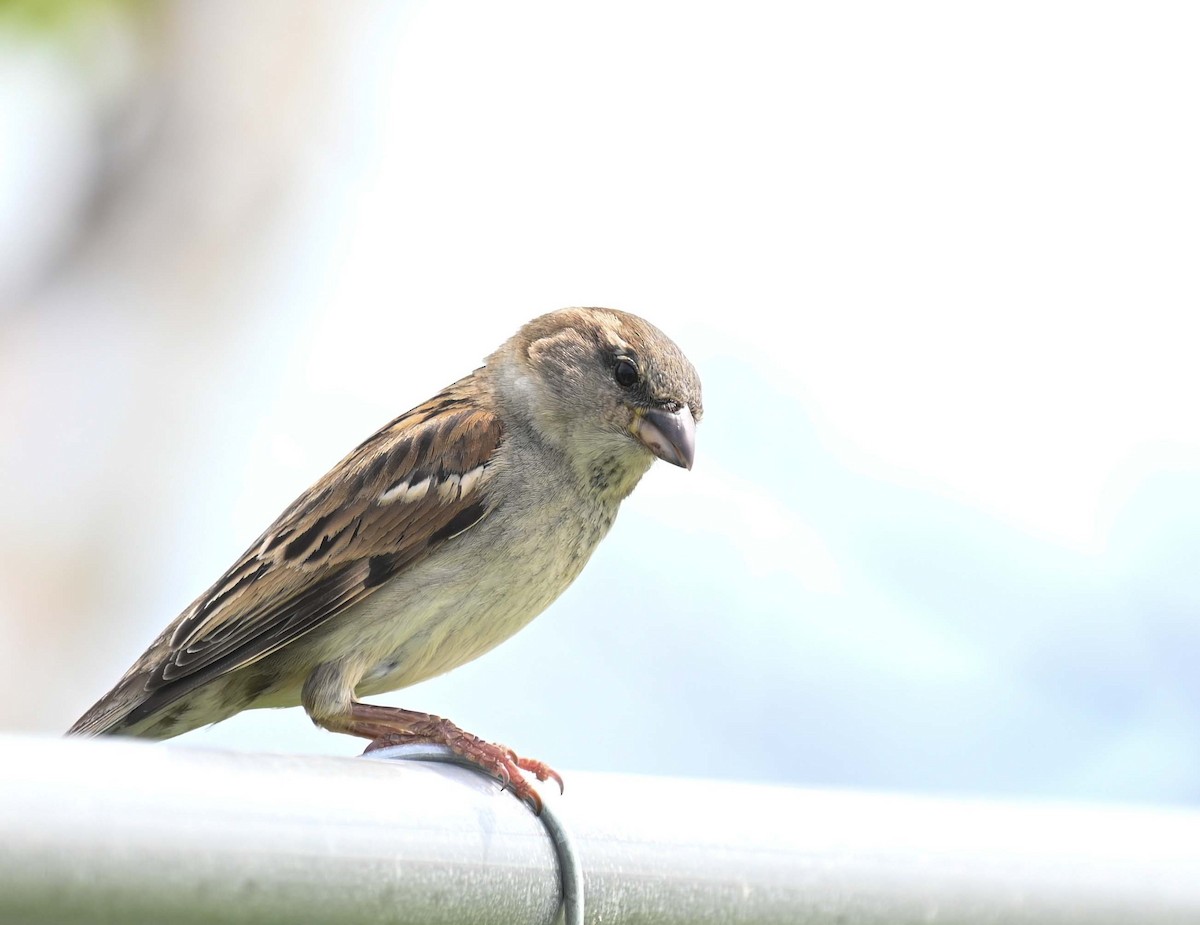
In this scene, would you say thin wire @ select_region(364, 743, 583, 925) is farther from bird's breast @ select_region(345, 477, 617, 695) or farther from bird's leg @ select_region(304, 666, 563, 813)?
bird's breast @ select_region(345, 477, 617, 695)

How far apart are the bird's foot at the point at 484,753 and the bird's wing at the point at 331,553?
277 mm

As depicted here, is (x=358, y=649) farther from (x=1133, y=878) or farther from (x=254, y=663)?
(x=1133, y=878)

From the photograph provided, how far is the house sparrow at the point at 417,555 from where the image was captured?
8.56ft

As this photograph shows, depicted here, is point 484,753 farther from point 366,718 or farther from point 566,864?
point 566,864

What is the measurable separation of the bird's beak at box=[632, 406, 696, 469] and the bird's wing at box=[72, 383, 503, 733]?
285 millimetres

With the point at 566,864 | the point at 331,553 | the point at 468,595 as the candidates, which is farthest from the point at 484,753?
the point at 566,864

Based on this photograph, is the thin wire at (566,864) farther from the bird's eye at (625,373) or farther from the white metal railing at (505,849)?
the bird's eye at (625,373)

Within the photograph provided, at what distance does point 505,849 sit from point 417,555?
1.46 meters

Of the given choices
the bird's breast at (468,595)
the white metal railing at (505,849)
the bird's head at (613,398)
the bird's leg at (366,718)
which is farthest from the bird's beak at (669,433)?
the white metal railing at (505,849)

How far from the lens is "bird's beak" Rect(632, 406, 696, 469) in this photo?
277 centimetres

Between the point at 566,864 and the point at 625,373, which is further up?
the point at 625,373

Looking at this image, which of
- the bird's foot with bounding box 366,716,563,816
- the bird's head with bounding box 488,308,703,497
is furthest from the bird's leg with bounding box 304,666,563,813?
the bird's head with bounding box 488,308,703,497

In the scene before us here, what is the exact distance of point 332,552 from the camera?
8.93 feet

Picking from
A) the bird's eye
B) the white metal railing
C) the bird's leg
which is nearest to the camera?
the white metal railing
